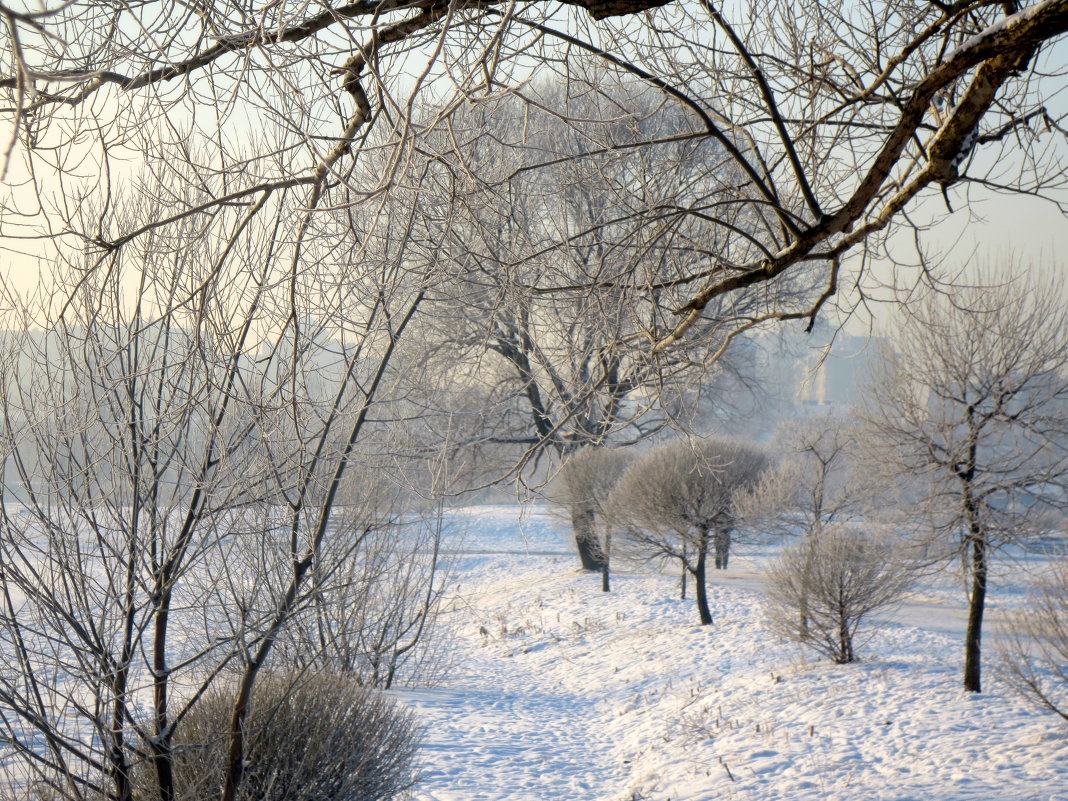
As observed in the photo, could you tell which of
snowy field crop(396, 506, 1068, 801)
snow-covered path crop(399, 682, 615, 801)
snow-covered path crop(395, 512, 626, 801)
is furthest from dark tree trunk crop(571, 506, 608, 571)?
snow-covered path crop(399, 682, 615, 801)

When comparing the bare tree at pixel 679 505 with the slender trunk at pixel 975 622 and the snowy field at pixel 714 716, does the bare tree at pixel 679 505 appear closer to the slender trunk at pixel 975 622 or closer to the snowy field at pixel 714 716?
the snowy field at pixel 714 716

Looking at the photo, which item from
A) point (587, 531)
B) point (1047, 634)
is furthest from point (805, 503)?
point (1047, 634)

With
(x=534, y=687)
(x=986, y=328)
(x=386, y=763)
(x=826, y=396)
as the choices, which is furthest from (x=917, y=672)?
(x=826, y=396)

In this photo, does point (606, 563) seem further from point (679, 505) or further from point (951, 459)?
point (951, 459)

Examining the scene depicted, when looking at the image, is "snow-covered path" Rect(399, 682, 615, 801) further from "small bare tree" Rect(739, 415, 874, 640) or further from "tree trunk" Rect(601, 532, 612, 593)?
"tree trunk" Rect(601, 532, 612, 593)

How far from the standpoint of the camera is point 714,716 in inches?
398

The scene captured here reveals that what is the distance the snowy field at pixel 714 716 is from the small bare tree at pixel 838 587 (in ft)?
1.29

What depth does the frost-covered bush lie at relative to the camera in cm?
475

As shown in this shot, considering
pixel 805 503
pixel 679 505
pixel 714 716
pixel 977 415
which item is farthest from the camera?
pixel 805 503

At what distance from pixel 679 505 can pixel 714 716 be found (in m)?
5.23

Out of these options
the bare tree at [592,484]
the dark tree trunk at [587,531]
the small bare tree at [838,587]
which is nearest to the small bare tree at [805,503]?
the small bare tree at [838,587]

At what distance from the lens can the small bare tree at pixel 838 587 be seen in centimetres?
1116

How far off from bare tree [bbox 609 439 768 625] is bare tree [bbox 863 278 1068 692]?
4.88m

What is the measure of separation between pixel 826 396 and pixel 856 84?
72432 millimetres
